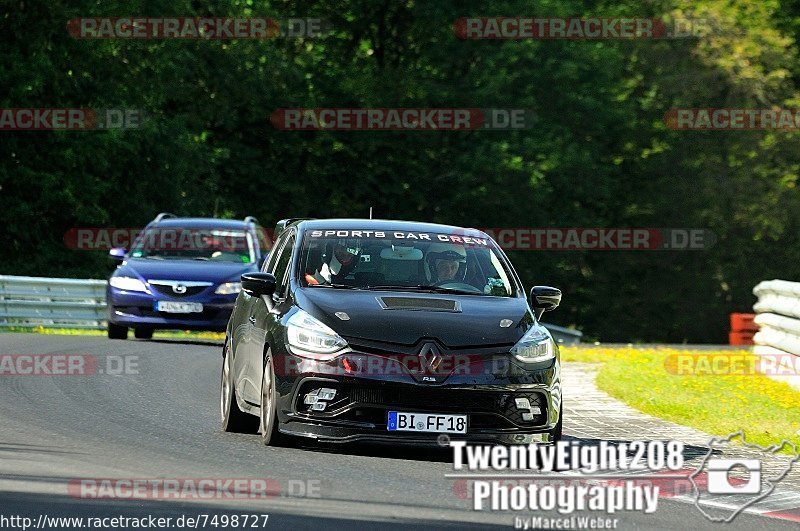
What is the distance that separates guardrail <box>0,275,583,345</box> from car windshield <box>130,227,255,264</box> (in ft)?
19.7

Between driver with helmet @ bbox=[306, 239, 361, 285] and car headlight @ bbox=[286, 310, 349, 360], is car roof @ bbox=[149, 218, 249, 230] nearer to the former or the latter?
driver with helmet @ bbox=[306, 239, 361, 285]

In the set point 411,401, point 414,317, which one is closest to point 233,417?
point 414,317

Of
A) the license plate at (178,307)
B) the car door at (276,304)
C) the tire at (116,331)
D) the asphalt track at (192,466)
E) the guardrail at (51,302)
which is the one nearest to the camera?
the asphalt track at (192,466)

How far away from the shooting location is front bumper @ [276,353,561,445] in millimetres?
11617

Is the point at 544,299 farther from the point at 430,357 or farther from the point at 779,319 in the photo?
the point at 779,319

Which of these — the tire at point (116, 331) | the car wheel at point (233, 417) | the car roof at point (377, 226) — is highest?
the car roof at point (377, 226)

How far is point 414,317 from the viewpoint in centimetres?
1195

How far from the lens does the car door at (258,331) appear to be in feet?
41.3

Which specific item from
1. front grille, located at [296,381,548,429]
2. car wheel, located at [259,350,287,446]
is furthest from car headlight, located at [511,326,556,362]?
car wheel, located at [259,350,287,446]

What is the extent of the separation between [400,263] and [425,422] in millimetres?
1819

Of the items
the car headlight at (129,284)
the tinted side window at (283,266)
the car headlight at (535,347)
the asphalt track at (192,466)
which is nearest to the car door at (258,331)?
the tinted side window at (283,266)

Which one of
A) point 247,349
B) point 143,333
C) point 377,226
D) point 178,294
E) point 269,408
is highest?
point 377,226

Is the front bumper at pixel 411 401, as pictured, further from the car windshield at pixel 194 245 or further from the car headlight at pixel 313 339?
the car windshield at pixel 194 245

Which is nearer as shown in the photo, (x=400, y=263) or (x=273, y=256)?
(x=400, y=263)
